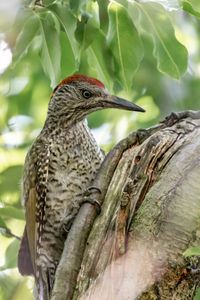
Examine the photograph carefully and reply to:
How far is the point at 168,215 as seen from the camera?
2969mm

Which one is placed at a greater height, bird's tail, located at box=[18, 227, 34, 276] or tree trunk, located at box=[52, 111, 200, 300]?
tree trunk, located at box=[52, 111, 200, 300]

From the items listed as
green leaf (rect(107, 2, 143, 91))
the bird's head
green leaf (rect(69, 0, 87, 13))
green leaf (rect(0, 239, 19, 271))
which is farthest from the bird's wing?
green leaf (rect(69, 0, 87, 13))

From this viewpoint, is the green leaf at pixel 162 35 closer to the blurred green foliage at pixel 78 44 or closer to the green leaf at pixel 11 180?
the blurred green foliage at pixel 78 44

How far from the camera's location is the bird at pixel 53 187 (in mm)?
3916

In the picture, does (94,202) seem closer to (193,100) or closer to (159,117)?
(159,117)

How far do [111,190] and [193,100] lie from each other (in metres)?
2.22

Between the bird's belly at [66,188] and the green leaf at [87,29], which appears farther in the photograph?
the bird's belly at [66,188]

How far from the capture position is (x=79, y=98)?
4512 mm

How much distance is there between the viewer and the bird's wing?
154 inches

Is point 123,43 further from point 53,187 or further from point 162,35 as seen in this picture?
point 53,187

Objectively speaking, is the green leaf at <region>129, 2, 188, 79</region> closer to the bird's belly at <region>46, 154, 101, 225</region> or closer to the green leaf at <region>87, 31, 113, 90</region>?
the green leaf at <region>87, 31, 113, 90</region>

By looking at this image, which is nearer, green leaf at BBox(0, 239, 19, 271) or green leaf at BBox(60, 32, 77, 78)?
green leaf at BBox(60, 32, 77, 78)

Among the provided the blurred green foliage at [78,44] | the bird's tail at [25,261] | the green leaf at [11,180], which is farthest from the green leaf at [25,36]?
the bird's tail at [25,261]

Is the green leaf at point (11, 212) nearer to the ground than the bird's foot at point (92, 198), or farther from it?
nearer to the ground
